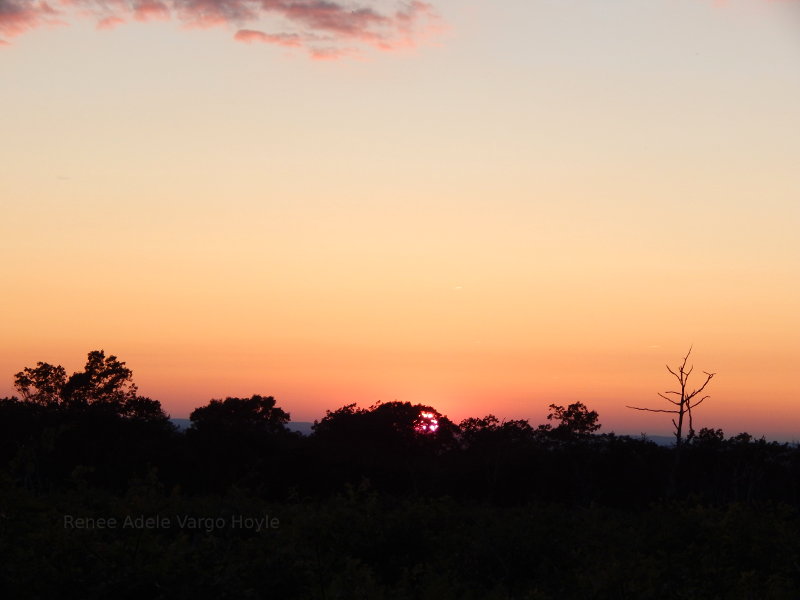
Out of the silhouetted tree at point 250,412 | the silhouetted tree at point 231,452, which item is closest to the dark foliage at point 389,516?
the silhouetted tree at point 231,452

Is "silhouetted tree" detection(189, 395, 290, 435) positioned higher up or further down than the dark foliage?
higher up

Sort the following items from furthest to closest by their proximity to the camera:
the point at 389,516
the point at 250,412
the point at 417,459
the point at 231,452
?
the point at 250,412, the point at 417,459, the point at 231,452, the point at 389,516

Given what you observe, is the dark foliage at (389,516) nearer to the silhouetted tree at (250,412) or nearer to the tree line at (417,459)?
the tree line at (417,459)

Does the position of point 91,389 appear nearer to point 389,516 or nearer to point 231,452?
point 231,452

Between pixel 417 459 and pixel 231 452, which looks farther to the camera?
pixel 417 459

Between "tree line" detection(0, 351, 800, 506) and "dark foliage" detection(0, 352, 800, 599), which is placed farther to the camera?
"tree line" detection(0, 351, 800, 506)

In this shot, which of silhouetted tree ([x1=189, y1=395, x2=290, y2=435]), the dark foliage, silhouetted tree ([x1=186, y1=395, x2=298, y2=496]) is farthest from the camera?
silhouetted tree ([x1=189, y1=395, x2=290, y2=435])

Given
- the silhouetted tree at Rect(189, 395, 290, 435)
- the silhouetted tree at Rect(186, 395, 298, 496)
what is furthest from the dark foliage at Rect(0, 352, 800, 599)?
the silhouetted tree at Rect(189, 395, 290, 435)

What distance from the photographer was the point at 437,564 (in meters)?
15.9

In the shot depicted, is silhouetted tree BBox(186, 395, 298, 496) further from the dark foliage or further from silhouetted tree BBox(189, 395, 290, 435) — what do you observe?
silhouetted tree BBox(189, 395, 290, 435)

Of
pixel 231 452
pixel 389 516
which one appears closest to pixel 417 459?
pixel 231 452

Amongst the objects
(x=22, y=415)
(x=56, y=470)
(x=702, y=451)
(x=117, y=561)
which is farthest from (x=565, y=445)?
(x=117, y=561)

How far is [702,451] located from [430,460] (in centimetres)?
1426

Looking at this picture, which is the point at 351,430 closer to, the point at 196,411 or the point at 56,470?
the point at 196,411
